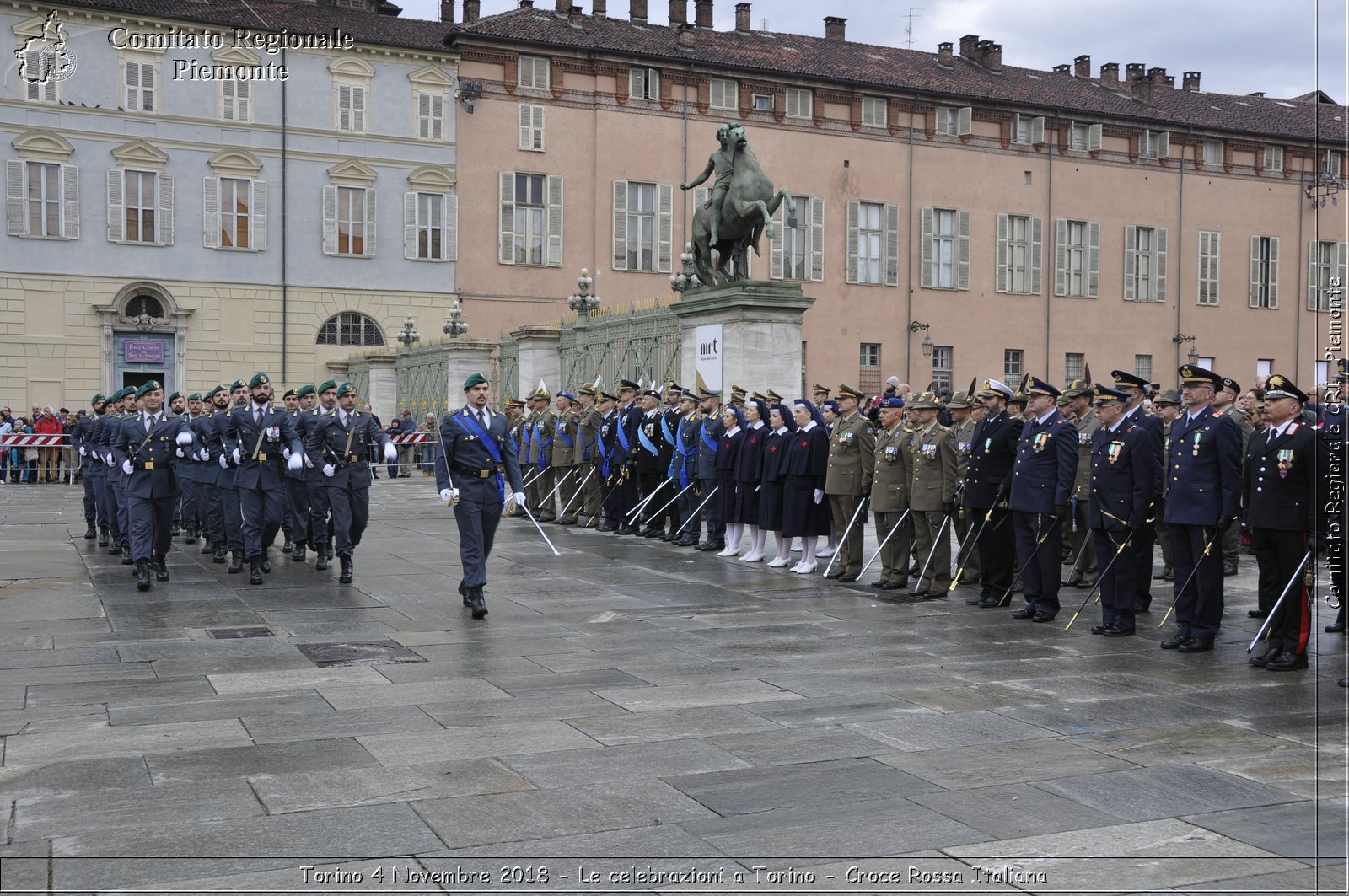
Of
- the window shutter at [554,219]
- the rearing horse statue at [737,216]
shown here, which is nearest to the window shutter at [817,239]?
the window shutter at [554,219]

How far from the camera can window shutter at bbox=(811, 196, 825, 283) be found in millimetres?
41281

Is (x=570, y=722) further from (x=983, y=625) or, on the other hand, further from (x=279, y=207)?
(x=279, y=207)

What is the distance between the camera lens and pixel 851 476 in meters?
13.0

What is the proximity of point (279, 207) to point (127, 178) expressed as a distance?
3837mm

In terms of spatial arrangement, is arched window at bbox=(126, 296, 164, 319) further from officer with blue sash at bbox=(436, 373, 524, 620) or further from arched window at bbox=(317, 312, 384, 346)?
officer with blue sash at bbox=(436, 373, 524, 620)

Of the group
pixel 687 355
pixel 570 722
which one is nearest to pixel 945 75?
pixel 687 355

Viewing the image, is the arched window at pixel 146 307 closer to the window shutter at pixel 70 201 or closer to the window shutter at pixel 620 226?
the window shutter at pixel 70 201

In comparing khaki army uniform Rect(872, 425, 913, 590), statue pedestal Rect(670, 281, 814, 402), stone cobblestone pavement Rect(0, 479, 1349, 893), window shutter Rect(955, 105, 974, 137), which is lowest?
stone cobblestone pavement Rect(0, 479, 1349, 893)

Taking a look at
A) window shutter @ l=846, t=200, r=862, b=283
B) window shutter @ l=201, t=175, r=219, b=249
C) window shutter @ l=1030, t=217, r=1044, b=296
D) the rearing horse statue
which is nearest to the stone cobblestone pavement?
the rearing horse statue

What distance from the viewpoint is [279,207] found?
35.9 m

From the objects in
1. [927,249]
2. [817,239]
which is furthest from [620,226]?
[927,249]

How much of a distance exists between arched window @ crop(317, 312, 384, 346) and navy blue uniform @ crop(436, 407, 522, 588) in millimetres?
26953

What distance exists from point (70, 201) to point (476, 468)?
2744cm

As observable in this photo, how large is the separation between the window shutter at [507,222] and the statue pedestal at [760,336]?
21145 millimetres
